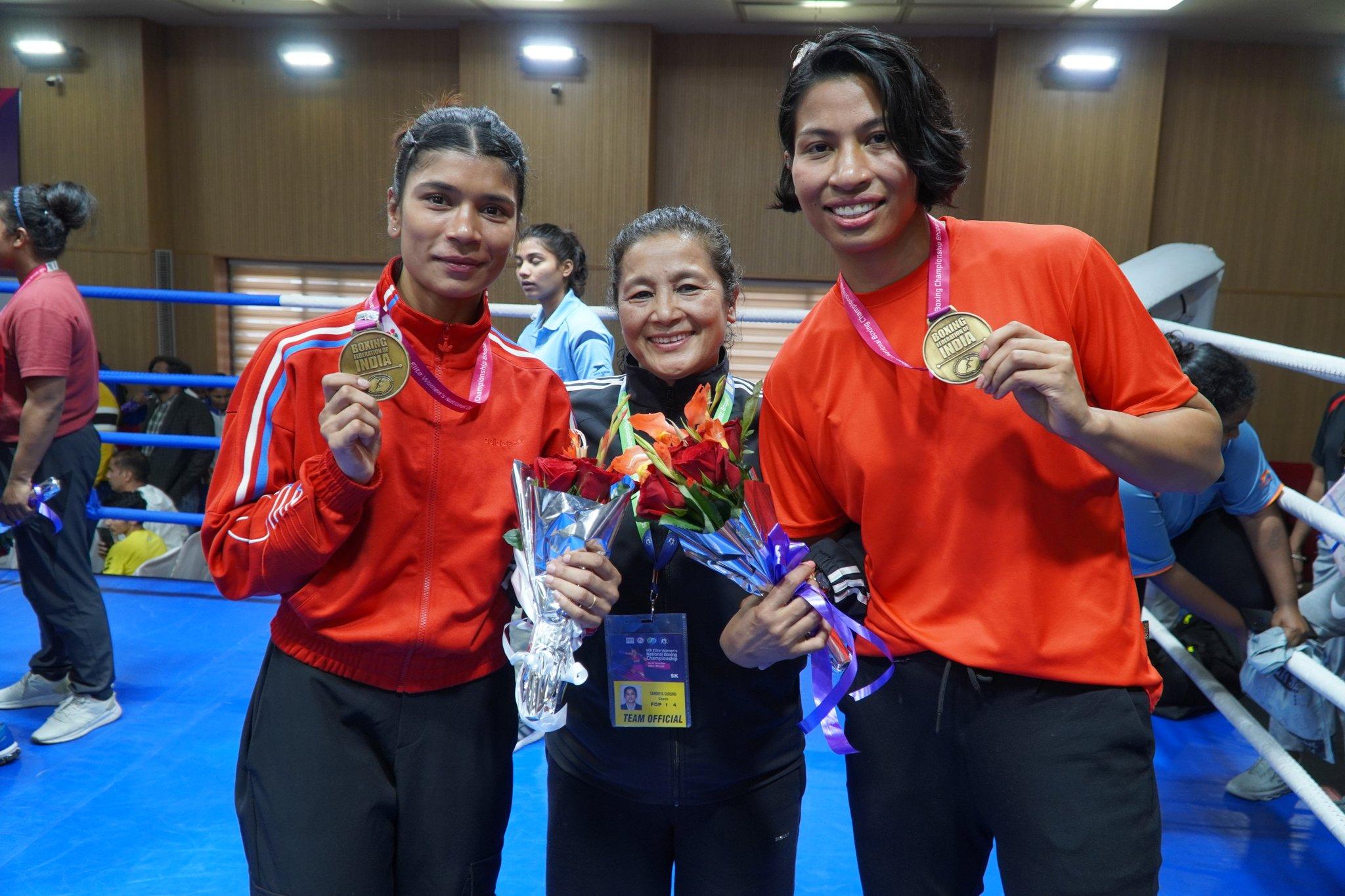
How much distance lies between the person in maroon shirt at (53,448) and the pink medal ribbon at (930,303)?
2.77m

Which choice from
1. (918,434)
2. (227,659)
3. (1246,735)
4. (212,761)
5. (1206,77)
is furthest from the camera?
(1206,77)

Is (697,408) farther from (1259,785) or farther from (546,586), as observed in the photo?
(1259,785)

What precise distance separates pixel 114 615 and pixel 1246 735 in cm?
422

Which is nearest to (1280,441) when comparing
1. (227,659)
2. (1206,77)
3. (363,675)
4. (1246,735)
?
(1206,77)

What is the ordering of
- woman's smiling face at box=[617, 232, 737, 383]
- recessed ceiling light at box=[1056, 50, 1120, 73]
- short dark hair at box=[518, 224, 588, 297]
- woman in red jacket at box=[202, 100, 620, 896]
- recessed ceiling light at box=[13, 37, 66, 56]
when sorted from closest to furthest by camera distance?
woman in red jacket at box=[202, 100, 620, 896] → woman's smiling face at box=[617, 232, 737, 383] → short dark hair at box=[518, 224, 588, 297] → recessed ceiling light at box=[1056, 50, 1120, 73] → recessed ceiling light at box=[13, 37, 66, 56]

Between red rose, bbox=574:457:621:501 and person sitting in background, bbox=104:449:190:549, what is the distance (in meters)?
4.69

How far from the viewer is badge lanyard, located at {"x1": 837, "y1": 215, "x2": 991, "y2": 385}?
3.81 feet

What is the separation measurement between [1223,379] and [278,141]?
26.8 feet

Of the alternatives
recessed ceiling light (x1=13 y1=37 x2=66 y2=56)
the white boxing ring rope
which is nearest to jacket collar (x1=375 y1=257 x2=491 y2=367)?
the white boxing ring rope

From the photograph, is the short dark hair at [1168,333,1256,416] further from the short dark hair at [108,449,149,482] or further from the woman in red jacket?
the short dark hair at [108,449,149,482]

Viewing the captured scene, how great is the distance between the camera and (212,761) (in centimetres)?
304

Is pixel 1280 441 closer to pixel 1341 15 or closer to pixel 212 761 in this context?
pixel 1341 15

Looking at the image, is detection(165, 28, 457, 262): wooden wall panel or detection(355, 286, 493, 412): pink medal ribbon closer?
detection(355, 286, 493, 412): pink medal ribbon

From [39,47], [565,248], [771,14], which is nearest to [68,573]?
[565,248]
